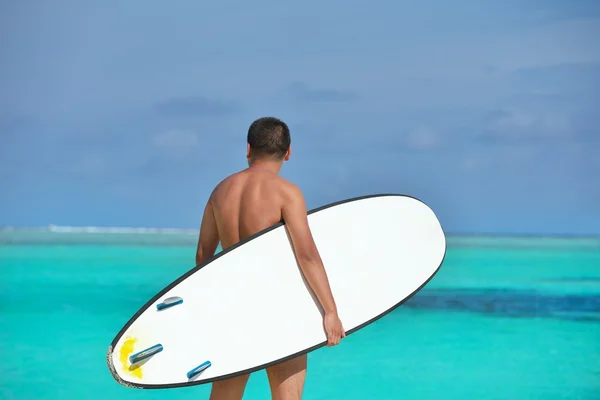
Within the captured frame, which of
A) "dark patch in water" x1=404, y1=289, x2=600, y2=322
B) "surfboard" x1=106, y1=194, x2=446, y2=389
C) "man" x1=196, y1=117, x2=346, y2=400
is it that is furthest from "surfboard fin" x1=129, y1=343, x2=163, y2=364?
"dark patch in water" x1=404, y1=289, x2=600, y2=322

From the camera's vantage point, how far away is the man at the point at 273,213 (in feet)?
9.41

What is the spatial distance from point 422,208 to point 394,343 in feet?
23.1

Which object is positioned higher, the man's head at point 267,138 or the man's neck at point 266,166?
the man's head at point 267,138

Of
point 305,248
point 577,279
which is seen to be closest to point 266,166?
point 305,248

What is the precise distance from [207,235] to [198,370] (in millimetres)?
445

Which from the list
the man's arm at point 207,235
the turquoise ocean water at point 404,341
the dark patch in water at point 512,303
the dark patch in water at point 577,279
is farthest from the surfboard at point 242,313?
the dark patch in water at point 577,279

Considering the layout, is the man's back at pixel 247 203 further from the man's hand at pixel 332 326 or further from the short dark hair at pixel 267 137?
the man's hand at pixel 332 326

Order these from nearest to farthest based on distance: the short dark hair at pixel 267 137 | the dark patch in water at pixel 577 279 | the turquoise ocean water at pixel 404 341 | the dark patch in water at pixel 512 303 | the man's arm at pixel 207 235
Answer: the short dark hair at pixel 267 137 < the man's arm at pixel 207 235 < the turquoise ocean water at pixel 404 341 < the dark patch in water at pixel 512 303 < the dark patch in water at pixel 577 279

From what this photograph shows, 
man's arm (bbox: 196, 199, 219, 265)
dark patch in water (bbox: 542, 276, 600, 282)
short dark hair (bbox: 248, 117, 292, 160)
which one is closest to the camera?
short dark hair (bbox: 248, 117, 292, 160)

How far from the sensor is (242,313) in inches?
117

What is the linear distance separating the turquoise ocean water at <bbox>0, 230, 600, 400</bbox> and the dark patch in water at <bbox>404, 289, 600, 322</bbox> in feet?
0.06

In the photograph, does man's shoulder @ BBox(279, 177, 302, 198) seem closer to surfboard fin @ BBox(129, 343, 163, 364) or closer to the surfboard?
the surfboard

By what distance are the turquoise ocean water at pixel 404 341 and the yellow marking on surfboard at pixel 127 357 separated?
428 cm

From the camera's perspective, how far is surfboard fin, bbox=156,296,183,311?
9.50 ft
